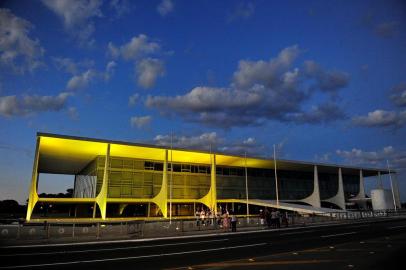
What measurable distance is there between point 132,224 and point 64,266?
51.2 ft

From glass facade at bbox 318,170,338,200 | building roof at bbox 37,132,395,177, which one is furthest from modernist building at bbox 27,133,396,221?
glass facade at bbox 318,170,338,200

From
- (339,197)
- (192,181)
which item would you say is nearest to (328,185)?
(339,197)

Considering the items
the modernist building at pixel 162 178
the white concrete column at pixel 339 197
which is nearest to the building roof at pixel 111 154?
the modernist building at pixel 162 178

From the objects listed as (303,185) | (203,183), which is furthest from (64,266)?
(303,185)

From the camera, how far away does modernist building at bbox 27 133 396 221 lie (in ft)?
149

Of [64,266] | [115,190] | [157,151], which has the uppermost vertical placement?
[157,151]

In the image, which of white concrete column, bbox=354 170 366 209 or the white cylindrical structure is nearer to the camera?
the white cylindrical structure

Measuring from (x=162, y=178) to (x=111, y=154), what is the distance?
9.73 meters

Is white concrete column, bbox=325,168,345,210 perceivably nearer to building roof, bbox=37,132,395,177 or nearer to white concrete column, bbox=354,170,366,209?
building roof, bbox=37,132,395,177

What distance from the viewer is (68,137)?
41500 mm

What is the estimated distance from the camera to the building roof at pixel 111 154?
143ft

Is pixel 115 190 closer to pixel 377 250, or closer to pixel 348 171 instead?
pixel 377 250

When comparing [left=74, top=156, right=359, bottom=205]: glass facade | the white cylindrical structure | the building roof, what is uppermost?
the building roof

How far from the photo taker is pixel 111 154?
165 feet
